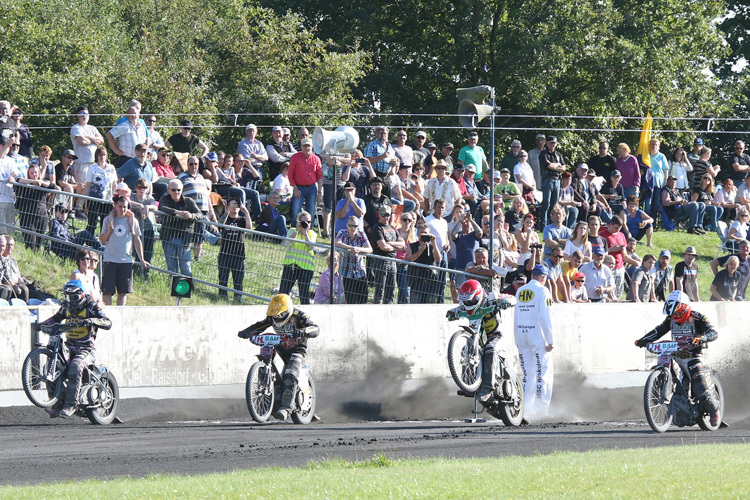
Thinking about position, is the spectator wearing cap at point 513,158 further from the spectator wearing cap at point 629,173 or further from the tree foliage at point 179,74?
the tree foliage at point 179,74

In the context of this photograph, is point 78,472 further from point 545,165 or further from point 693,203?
point 693,203

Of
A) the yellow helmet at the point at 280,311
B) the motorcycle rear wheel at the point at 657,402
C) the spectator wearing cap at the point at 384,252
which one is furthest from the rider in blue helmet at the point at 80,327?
the motorcycle rear wheel at the point at 657,402

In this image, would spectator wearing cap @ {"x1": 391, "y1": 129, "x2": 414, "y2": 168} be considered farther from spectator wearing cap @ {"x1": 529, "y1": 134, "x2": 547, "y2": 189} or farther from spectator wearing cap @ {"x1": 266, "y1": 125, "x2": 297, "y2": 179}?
spectator wearing cap @ {"x1": 529, "y1": 134, "x2": 547, "y2": 189}

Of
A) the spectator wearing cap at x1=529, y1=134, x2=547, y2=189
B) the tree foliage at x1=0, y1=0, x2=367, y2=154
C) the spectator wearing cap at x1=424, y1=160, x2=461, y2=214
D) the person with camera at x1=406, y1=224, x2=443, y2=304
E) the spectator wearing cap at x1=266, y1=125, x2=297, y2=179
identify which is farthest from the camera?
the tree foliage at x1=0, y1=0, x2=367, y2=154

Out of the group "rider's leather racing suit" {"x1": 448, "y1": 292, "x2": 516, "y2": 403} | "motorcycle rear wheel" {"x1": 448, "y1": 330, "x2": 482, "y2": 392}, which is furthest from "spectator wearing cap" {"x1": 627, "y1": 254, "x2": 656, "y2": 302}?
"motorcycle rear wheel" {"x1": 448, "y1": 330, "x2": 482, "y2": 392}

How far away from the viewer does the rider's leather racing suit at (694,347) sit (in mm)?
13906

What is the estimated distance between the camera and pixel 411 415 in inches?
605

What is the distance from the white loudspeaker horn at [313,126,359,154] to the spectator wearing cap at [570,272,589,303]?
17.0ft

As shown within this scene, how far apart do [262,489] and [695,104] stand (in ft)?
113

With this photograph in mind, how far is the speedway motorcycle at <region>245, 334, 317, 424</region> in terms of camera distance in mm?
13234

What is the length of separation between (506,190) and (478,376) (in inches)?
345

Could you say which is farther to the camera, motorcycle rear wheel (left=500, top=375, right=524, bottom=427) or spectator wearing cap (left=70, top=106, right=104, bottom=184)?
spectator wearing cap (left=70, top=106, right=104, bottom=184)

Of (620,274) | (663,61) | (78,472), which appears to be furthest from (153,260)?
(663,61)

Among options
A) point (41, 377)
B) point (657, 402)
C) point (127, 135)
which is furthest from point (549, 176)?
point (41, 377)
